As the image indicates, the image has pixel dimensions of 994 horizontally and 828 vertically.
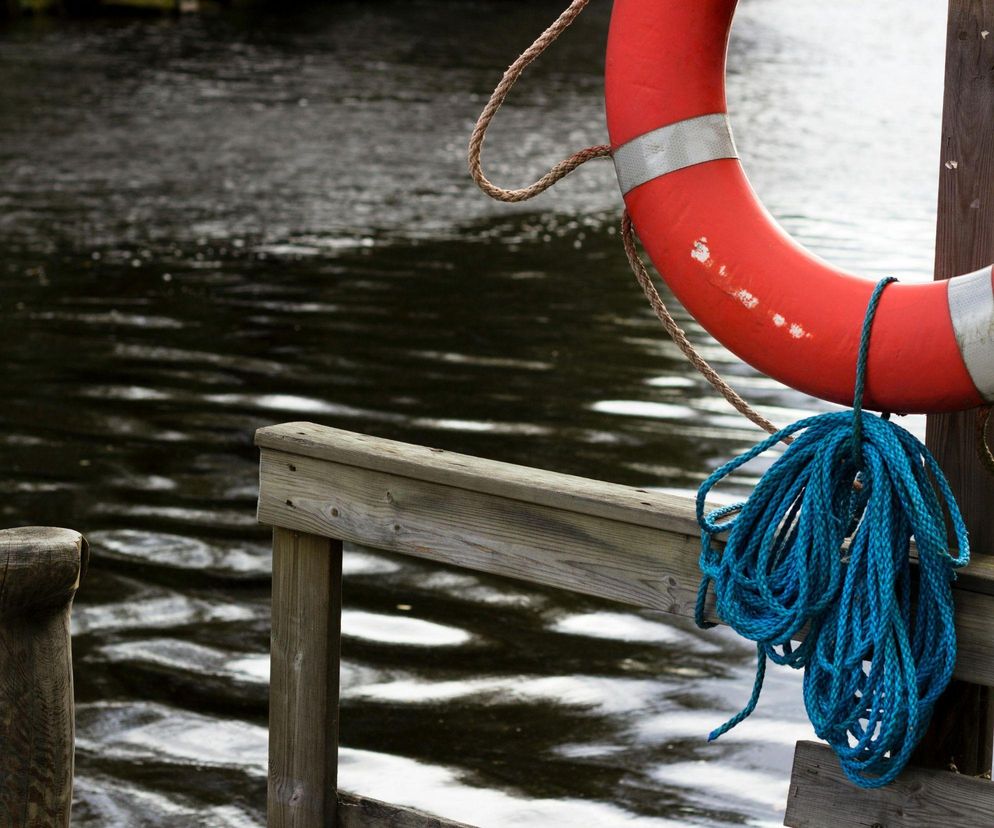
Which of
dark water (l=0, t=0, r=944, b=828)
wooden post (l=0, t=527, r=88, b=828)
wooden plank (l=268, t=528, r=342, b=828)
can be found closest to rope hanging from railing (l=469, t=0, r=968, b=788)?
wooden plank (l=268, t=528, r=342, b=828)

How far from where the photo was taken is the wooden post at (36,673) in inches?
80.3

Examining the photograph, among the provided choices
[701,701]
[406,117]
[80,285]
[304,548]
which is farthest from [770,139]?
[304,548]

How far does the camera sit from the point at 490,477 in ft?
6.63

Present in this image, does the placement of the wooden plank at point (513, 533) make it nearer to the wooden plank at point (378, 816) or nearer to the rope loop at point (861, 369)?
the rope loop at point (861, 369)

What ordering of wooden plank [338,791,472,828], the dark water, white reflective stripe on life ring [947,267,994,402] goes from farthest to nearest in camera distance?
the dark water, wooden plank [338,791,472,828], white reflective stripe on life ring [947,267,994,402]

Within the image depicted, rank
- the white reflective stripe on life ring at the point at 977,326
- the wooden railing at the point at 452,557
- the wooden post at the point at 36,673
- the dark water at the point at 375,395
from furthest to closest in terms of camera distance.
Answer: the dark water at the point at 375,395 < the wooden post at the point at 36,673 < the wooden railing at the point at 452,557 < the white reflective stripe on life ring at the point at 977,326

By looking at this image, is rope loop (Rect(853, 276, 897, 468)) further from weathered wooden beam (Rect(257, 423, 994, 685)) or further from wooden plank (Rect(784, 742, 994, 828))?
wooden plank (Rect(784, 742, 994, 828))

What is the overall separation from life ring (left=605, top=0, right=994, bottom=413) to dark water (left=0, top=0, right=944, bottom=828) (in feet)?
4.48

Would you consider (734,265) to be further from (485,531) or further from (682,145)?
(485,531)

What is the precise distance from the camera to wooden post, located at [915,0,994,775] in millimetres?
1854

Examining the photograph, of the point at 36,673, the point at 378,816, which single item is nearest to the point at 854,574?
the point at 378,816

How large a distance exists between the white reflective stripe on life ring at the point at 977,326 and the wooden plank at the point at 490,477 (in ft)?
1.30

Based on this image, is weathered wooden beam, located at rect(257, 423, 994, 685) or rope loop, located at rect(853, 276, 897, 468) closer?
rope loop, located at rect(853, 276, 897, 468)

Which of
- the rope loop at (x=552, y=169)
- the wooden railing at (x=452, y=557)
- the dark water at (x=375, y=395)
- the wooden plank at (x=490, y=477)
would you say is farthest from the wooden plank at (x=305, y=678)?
the dark water at (x=375, y=395)
